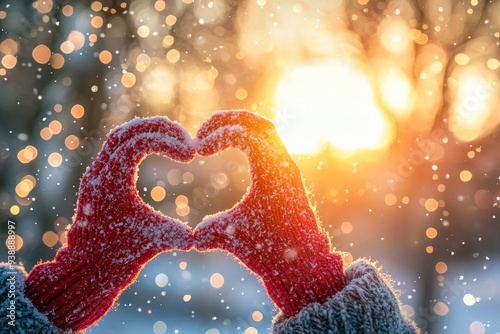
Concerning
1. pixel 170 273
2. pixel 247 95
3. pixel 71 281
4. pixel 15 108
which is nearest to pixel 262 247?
pixel 71 281

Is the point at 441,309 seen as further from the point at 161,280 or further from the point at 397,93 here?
the point at 161,280

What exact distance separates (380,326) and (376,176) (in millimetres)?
7567

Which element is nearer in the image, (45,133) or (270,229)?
(270,229)

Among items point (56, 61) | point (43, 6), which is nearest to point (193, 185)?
point (56, 61)

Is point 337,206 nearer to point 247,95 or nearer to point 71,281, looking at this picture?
point 247,95

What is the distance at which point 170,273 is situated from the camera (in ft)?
32.2

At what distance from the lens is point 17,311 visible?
138cm

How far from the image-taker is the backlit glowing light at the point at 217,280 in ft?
30.2

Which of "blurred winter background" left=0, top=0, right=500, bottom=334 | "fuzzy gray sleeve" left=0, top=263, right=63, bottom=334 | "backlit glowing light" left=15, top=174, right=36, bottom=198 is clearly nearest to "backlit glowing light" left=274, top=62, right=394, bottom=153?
"blurred winter background" left=0, top=0, right=500, bottom=334

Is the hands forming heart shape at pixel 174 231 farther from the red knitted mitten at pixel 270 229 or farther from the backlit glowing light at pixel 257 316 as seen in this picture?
the backlit glowing light at pixel 257 316

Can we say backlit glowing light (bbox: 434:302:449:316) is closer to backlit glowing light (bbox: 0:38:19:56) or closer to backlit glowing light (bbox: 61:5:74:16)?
backlit glowing light (bbox: 61:5:74:16)

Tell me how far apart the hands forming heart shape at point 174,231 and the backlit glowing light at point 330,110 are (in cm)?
493

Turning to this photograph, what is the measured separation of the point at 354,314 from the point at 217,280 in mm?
8256

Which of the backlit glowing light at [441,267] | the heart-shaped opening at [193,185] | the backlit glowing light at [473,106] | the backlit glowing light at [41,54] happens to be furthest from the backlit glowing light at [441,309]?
the backlit glowing light at [41,54]
